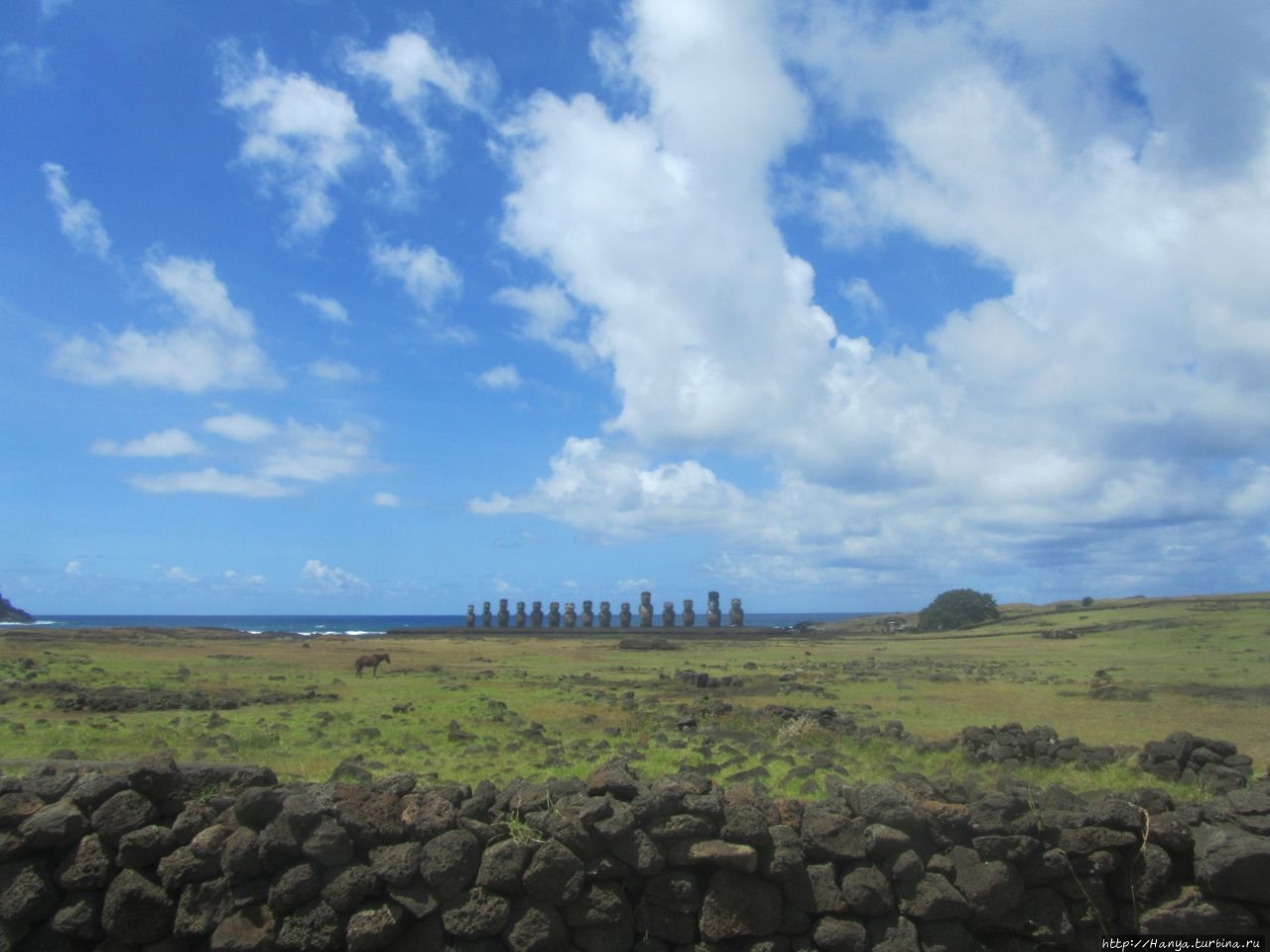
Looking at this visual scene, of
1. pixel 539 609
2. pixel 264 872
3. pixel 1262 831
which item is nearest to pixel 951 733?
pixel 1262 831

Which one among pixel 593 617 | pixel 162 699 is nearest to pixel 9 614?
pixel 593 617

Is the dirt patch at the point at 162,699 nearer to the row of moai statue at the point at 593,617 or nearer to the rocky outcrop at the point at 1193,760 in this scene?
the rocky outcrop at the point at 1193,760

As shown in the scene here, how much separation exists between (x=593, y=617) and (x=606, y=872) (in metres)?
83.1

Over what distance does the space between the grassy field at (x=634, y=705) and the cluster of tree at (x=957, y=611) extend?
29.1 metres

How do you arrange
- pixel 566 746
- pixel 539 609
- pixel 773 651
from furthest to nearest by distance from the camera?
pixel 539 609
pixel 773 651
pixel 566 746

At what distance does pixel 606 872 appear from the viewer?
289 inches

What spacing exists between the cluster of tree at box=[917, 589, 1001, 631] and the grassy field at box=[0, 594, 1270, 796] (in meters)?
29.1

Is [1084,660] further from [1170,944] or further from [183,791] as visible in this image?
[183,791]

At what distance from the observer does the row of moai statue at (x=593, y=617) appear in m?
78.5

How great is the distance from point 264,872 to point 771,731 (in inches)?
533

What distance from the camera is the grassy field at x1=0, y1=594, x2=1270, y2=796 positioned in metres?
15.4

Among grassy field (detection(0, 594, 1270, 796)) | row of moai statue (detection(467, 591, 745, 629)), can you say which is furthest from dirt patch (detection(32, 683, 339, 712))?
row of moai statue (detection(467, 591, 745, 629))

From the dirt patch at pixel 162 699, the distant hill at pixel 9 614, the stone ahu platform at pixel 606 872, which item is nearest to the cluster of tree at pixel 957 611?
the dirt patch at pixel 162 699

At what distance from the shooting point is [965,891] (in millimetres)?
7430
